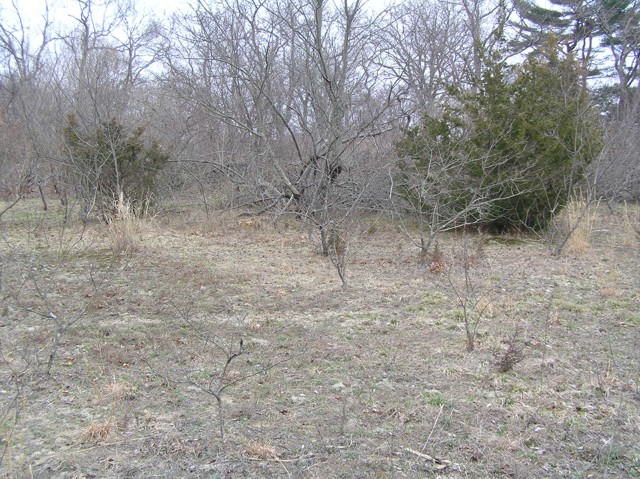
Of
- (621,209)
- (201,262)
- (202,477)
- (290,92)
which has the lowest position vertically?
(202,477)

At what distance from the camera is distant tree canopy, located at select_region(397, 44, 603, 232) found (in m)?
9.01

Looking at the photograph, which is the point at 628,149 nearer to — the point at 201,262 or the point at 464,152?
the point at 464,152

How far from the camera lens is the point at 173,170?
11.7m

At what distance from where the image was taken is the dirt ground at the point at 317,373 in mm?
2674

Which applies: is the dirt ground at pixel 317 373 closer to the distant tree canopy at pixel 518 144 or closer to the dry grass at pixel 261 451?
the dry grass at pixel 261 451

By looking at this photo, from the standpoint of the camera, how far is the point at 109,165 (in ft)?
32.7

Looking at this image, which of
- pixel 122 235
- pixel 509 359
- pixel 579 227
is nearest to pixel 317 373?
pixel 509 359

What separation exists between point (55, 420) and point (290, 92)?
27.8ft

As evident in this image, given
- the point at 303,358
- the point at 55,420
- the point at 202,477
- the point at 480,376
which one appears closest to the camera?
the point at 202,477

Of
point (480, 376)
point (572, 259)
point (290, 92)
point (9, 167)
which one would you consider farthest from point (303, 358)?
point (9, 167)

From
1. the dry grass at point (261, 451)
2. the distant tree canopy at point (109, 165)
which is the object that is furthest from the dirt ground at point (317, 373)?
the distant tree canopy at point (109, 165)

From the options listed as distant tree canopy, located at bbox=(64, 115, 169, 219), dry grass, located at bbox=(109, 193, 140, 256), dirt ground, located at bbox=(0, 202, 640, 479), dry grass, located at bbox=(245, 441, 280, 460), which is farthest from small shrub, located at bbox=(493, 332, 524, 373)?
distant tree canopy, located at bbox=(64, 115, 169, 219)

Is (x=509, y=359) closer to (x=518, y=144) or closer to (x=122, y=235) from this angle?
(x=122, y=235)

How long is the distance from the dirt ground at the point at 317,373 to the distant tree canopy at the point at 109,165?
2.82 meters
